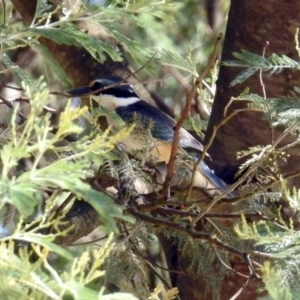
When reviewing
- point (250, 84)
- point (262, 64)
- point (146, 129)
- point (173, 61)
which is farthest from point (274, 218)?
point (250, 84)

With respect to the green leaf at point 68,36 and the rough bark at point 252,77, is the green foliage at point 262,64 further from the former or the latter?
the rough bark at point 252,77

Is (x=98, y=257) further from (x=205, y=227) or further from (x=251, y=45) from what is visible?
(x=251, y=45)

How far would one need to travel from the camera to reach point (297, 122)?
1.30 meters

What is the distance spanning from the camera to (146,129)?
186cm

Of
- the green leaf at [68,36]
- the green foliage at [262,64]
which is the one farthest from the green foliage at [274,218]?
the green leaf at [68,36]

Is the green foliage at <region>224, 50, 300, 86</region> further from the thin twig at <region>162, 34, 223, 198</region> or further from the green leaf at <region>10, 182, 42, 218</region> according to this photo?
the green leaf at <region>10, 182, 42, 218</region>

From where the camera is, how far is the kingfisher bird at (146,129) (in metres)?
1.90

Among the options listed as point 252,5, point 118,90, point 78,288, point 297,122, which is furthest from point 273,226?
point 118,90

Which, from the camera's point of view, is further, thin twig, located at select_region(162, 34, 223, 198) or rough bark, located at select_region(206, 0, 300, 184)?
rough bark, located at select_region(206, 0, 300, 184)

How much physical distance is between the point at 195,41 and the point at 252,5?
130 centimetres

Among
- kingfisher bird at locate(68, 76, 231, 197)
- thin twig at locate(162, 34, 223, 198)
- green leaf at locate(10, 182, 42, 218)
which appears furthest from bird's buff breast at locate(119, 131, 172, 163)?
green leaf at locate(10, 182, 42, 218)

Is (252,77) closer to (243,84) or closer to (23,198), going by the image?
(243,84)

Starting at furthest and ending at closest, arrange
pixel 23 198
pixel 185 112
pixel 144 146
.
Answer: pixel 144 146, pixel 185 112, pixel 23 198

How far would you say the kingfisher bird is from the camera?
1.90 m
